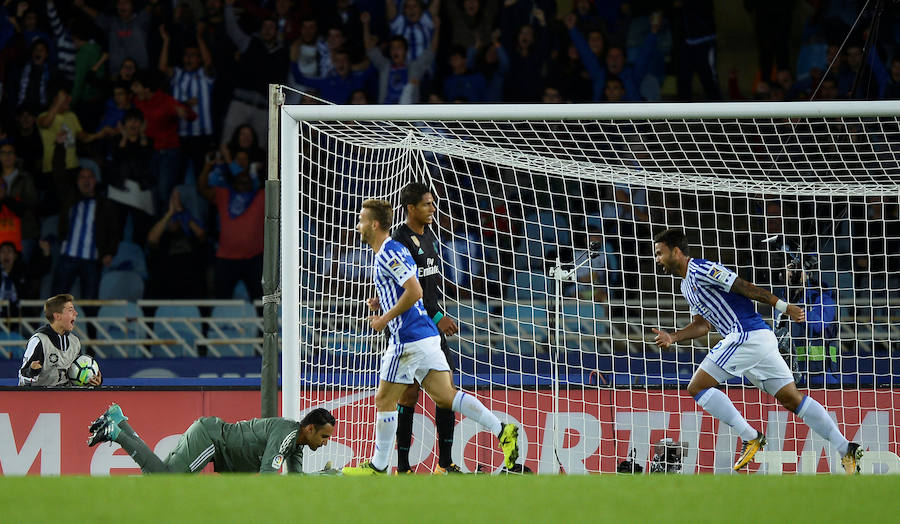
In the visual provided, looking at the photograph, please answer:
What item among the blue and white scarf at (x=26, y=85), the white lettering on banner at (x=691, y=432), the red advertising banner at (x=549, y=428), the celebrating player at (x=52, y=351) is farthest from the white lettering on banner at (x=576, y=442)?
the blue and white scarf at (x=26, y=85)

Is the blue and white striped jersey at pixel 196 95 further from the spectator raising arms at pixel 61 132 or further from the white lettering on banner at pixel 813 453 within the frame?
the white lettering on banner at pixel 813 453

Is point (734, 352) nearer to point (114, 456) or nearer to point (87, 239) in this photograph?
point (114, 456)

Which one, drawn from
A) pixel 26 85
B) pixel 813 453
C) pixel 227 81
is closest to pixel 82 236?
pixel 26 85

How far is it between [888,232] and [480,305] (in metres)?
3.80

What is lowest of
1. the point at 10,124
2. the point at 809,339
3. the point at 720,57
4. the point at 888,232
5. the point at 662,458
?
the point at 662,458

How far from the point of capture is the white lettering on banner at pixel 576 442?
7.71 metres

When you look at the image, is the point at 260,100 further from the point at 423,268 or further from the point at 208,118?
the point at 423,268

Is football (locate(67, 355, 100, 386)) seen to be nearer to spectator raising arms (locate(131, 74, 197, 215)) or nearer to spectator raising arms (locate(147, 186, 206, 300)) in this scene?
spectator raising arms (locate(147, 186, 206, 300))

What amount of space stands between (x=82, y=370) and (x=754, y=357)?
15.2 ft

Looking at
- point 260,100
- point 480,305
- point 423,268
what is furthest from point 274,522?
point 260,100

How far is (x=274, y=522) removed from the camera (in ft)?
11.0

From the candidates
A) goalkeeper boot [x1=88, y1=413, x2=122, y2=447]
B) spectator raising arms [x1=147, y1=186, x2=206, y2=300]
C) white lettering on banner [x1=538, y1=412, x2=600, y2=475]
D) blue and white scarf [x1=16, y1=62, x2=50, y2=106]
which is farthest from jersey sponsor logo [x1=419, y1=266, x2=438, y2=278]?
blue and white scarf [x1=16, y1=62, x2=50, y2=106]

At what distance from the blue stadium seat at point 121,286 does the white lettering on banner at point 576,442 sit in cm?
495

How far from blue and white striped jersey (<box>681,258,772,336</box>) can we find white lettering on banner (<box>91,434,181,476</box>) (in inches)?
141
